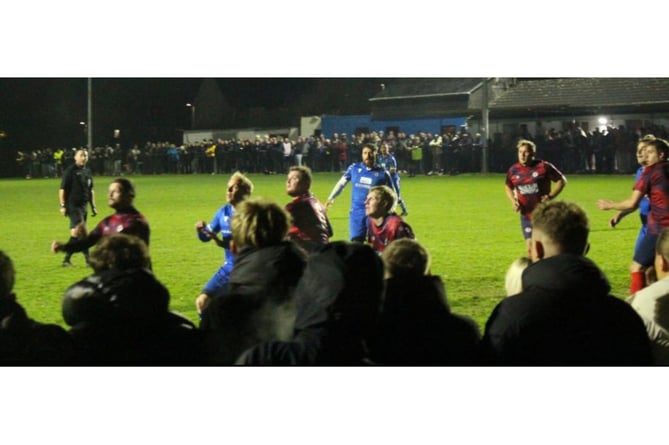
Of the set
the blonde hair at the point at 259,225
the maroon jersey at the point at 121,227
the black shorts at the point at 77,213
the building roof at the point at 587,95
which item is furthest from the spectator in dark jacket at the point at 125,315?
the black shorts at the point at 77,213

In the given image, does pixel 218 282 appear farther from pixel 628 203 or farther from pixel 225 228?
pixel 628 203

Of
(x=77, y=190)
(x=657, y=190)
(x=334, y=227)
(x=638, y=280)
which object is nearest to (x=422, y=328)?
(x=638, y=280)

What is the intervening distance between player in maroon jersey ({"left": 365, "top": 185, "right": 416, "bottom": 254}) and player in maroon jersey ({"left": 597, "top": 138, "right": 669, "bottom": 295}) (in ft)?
5.44

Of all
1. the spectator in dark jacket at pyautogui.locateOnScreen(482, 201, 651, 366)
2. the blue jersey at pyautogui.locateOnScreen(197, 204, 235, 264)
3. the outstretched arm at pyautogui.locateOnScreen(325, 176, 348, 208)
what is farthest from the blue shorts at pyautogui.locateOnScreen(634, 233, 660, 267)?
the blue jersey at pyautogui.locateOnScreen(197, 204, 235, 264)

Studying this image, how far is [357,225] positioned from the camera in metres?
8.48

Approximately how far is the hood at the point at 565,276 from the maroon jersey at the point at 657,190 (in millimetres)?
3033

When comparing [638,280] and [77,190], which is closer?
[638,280]

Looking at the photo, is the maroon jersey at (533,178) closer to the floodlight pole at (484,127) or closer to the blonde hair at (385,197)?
the floodlight pole at (484,127)

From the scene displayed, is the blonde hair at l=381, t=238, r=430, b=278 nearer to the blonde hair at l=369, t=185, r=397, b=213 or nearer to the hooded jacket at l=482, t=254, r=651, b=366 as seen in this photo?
the hooded jacket at l=482, t=254, r=651, b=366

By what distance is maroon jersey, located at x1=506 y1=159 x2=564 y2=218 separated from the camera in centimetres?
846

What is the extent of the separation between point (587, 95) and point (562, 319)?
3.62m

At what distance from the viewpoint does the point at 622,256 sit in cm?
996
